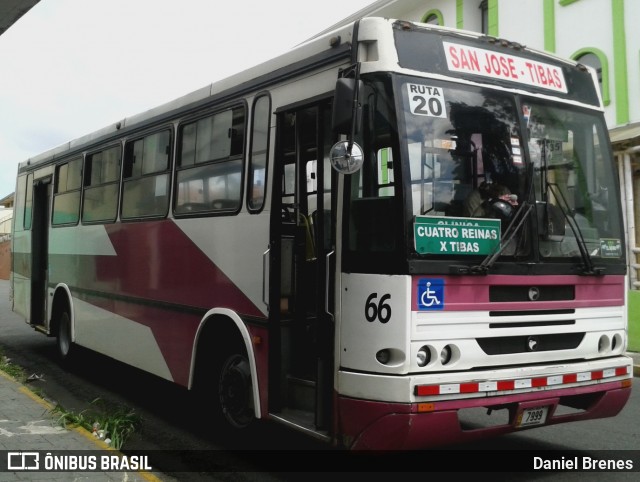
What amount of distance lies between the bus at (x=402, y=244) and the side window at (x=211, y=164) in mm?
24

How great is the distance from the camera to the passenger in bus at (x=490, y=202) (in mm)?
4711

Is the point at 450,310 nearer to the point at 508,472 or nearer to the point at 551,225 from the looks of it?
the point at 551,225

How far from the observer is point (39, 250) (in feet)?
38.4

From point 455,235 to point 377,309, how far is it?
0.71 m

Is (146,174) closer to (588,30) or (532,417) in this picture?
(532,417)

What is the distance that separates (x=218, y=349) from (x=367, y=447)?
7.87 feet

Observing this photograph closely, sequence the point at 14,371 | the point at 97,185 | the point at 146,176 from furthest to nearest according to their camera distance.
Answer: the point at 14,371, the point at 97,185, the point at 146,176

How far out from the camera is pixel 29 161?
12.1 m

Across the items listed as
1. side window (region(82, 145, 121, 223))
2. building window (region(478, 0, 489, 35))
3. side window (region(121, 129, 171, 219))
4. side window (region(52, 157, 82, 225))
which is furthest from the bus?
building window (region(478, 0, 489, 35))

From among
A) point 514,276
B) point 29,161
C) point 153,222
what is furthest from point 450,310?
point 29,161

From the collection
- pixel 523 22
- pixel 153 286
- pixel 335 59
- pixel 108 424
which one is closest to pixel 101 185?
pixel 153 286

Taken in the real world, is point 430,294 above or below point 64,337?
above

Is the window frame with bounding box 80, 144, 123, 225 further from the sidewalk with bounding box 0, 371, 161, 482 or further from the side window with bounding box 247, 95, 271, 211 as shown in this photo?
the side window with bounding box 247, 95, 271, 211

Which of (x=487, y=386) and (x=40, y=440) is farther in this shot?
(x=40, y=440)
